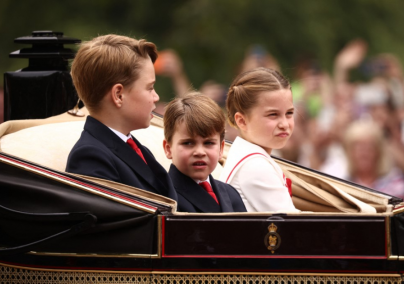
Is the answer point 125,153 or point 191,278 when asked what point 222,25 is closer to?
point 125,153

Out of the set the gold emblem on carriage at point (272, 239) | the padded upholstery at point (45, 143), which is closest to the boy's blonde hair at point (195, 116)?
the padded upholstery at point (45, 143)

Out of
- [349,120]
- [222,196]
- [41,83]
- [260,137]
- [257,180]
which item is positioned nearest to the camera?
[222,196]

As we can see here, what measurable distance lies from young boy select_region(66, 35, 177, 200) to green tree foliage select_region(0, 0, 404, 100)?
5.02 m

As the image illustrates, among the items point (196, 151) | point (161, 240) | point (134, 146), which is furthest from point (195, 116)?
point (161, 240)

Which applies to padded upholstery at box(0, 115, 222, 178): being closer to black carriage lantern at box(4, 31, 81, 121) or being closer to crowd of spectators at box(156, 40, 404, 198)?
black carriage lantern at box(4, 31, 81, 121)

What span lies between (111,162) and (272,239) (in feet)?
2.15

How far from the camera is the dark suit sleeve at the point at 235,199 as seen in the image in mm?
2904

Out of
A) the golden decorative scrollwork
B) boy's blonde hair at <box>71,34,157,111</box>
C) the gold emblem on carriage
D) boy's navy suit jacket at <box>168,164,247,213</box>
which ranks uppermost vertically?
boy's blonde hair at <box>71,34,157,111</box>

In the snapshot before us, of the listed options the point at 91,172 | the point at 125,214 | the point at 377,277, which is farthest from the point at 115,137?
the point at 377,277

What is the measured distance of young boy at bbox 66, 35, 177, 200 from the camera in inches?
107

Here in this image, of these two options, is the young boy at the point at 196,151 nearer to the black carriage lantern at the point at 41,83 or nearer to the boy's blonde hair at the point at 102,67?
the boy's blonde hair at the point at 102,67

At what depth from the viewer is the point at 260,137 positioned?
3.06 m

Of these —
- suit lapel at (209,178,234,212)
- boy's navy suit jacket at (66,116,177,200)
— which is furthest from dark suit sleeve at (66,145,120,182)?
suit lapel at (209,178,234,212)

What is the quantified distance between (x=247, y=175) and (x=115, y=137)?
1.85 ft
